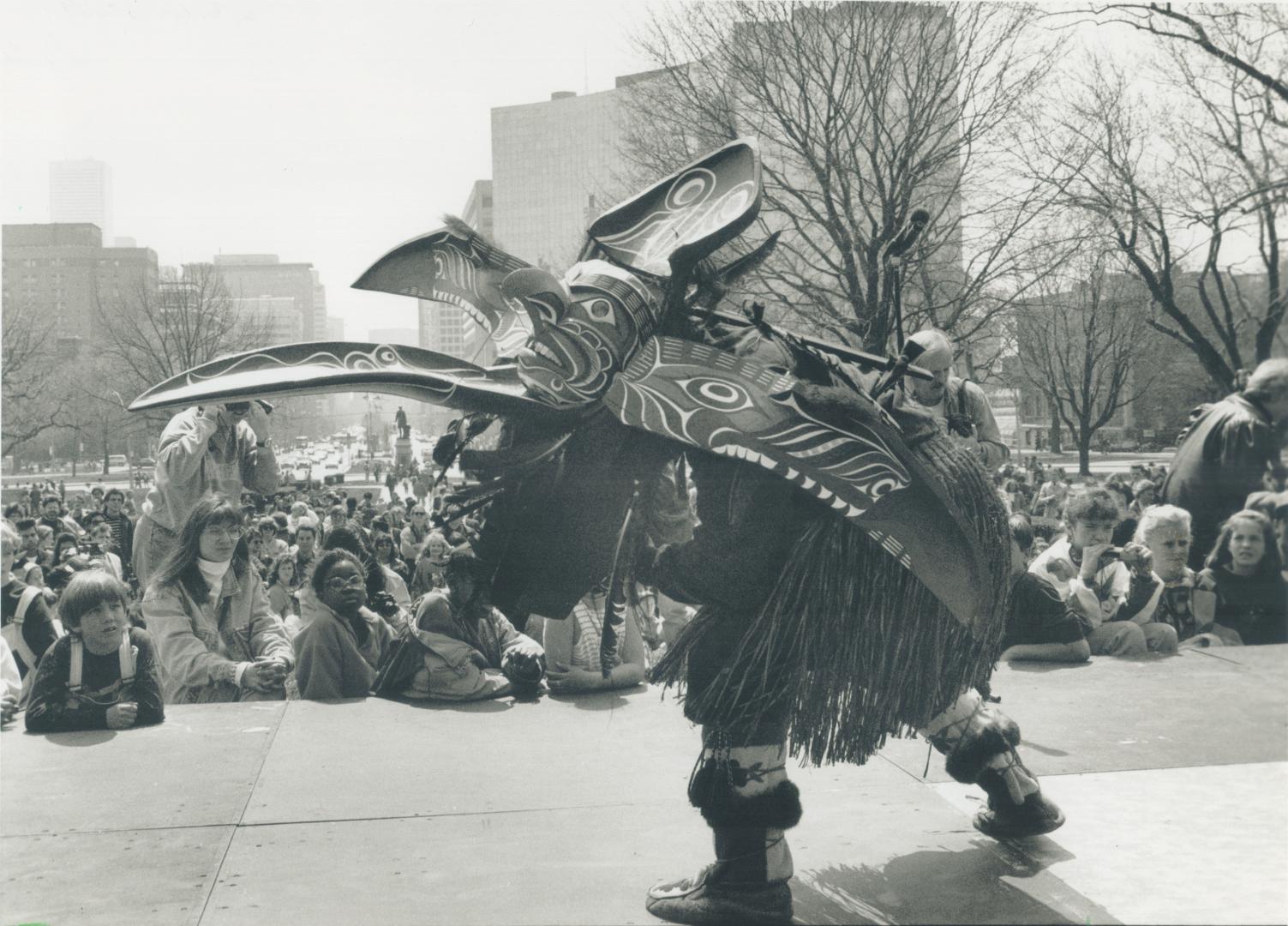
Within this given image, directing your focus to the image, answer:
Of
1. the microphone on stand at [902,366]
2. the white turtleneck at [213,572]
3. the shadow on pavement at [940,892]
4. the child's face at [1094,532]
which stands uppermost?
the microphone on stand at [902,366]

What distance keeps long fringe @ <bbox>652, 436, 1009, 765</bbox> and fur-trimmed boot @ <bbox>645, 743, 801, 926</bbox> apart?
9cm

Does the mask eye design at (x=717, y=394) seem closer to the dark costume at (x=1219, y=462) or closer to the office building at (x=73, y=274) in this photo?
the dark costume at (x=1219, y=462)

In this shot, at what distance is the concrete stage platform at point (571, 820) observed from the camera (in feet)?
7.72

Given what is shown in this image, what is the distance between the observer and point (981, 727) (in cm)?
269

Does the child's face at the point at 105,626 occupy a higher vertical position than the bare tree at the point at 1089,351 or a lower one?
lower

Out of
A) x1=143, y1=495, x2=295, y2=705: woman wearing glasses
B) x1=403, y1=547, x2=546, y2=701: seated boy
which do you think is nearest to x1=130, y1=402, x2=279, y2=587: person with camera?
x1=143, y1=495, x2=295, y2=705: woman wearing glasses

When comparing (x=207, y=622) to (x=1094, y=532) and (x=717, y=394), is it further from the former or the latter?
(x=1094, y=532)

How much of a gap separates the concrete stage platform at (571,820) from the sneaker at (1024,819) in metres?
0.03

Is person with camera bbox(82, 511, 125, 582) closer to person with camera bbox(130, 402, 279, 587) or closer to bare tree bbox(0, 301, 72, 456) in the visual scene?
bare tree bbox(0, 301, 72, 456)

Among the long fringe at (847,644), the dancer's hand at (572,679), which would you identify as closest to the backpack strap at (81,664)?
the dancer's hand at (572,679)

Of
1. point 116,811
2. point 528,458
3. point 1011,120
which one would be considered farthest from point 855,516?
point 1011,120

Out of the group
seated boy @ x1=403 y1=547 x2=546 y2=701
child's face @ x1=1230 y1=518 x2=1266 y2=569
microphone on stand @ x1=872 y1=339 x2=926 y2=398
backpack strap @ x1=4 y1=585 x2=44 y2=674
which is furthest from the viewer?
backpack strap @ x1=4 y1=585 x2=44 y2=674

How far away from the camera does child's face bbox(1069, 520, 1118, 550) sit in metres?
4.80

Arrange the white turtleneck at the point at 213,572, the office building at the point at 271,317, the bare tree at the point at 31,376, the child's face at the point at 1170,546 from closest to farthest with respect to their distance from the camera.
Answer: the child's face at the point at 1170,546, the white turtleneck at the point at 213,572, the office building at the point at 271,317, the bare tree at the point at 31,376
